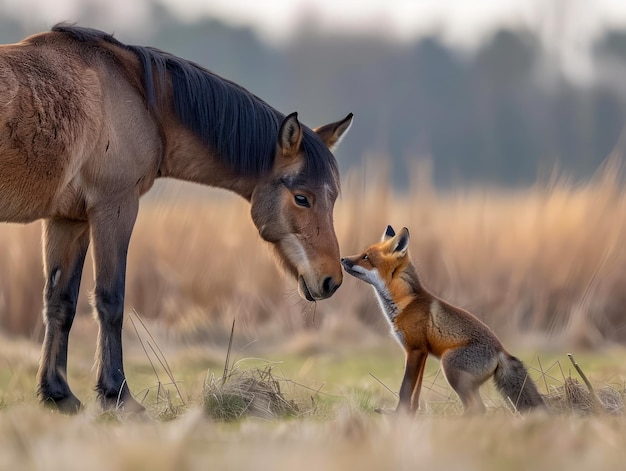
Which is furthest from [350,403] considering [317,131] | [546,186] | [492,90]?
[492,90]

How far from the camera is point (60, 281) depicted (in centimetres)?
588

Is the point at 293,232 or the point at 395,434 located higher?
the point at 395,434

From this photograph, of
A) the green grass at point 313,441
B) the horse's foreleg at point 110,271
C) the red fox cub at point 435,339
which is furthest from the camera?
the horse's foreleg at point 110,271

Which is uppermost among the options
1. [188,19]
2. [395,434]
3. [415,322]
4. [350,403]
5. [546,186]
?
[395,434]

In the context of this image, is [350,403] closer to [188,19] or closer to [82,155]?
[82,155]

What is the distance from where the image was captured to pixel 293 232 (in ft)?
18.9

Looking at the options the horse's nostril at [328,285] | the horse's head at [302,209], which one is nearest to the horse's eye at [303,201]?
the horse's head at [302,209]

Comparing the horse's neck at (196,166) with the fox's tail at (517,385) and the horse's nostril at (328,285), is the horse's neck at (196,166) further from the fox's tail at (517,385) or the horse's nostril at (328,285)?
the fox's tail at (517,385)

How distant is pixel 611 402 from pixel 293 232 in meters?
1.99

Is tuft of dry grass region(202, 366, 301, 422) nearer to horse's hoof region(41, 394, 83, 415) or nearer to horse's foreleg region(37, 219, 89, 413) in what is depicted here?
horse's hoof region(41, 394, 83, 415)

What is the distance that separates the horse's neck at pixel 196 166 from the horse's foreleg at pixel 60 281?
0.62 meters

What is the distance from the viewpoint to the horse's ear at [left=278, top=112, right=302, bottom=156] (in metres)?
5.71

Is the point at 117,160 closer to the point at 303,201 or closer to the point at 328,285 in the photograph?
the point at 303,201

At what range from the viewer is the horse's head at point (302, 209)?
5617 millimetres
